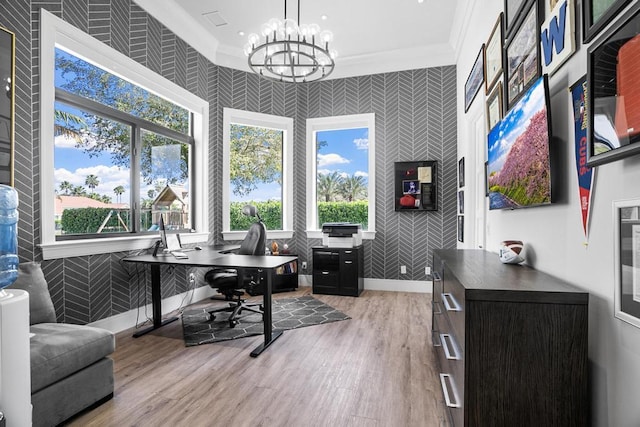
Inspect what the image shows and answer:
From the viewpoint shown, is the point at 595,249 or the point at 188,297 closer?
the point at 595,249

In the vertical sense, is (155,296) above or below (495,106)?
below

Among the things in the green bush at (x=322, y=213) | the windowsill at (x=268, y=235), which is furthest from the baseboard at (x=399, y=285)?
the windowsill at (x=268, y=235)

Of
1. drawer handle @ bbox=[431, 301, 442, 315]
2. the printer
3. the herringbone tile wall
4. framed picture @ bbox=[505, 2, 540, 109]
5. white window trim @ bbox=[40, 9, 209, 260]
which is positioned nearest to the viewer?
framed picture @ bbox=[505, 2, 540, 109]

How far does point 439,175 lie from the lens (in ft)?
16.0

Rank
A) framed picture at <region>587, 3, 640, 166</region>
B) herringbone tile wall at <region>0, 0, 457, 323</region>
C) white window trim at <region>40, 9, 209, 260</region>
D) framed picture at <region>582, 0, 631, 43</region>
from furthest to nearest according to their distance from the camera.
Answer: herringbone tile wall at <region>0, 0, 457, 323</region> < white window trim at <region>40, 9, 209, 260</region> < framed picture at <region>582, 0, 631, 43</region> < framed picture at <region>587, 3, 640, 166</region>

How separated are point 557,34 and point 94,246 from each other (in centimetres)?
362

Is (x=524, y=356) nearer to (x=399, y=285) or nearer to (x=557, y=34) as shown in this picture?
(x=557, y=34)

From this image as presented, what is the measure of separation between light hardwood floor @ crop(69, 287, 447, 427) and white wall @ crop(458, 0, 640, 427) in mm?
968

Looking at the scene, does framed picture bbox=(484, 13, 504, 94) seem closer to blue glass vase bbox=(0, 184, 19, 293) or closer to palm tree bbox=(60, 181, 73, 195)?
blue glass vase bbox=(0, 184, 19, 293)

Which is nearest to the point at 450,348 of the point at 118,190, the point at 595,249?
the point at 595,249

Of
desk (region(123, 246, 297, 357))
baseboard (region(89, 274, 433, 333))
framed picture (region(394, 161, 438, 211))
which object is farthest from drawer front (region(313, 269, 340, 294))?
desk (region(123, 246, 297, 357))

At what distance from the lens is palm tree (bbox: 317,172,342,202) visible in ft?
17.9

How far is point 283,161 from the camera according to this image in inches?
217

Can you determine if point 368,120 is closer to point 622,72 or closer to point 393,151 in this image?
point 393,151
